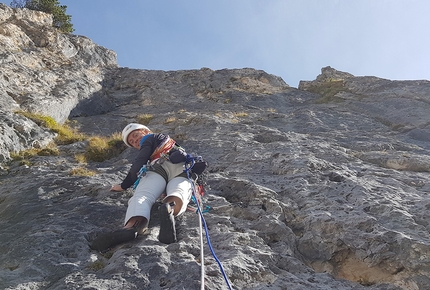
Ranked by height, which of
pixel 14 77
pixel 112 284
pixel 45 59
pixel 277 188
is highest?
pixel 45 59

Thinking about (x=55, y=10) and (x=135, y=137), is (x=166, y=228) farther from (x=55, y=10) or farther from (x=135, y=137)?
(x=55, y=10)

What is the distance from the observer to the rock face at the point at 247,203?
3875 millimetres

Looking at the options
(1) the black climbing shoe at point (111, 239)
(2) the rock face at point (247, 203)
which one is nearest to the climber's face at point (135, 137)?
(2) the rock face at point (247, 203)

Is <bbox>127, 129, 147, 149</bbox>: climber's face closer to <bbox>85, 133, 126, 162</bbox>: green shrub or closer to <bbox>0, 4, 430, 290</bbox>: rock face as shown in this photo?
<bbox>0, 4, 430, 290</bbox>: rock face

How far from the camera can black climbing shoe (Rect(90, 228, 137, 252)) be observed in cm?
421

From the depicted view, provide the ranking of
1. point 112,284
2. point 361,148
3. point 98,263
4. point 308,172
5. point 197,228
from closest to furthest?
point 112,284 < point 98,263 < point 197,228 < point 308,172 < point 361,148

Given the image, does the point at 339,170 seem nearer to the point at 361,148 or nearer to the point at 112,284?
the point at 361,148

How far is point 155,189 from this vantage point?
514 cm

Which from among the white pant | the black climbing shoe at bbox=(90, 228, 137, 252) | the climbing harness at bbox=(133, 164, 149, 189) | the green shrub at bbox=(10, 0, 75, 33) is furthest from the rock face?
the green shrub at bbox=(10, 0, 75, 33)

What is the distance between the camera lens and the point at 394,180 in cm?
659

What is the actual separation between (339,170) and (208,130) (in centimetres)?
455

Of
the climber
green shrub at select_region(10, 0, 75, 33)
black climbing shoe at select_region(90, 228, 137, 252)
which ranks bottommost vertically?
black climbing shoe at select_region(90, 228, 137, 252)

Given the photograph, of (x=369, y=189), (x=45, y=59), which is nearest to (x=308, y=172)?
(x=369, y=189)

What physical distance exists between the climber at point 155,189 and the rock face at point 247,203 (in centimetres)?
16
